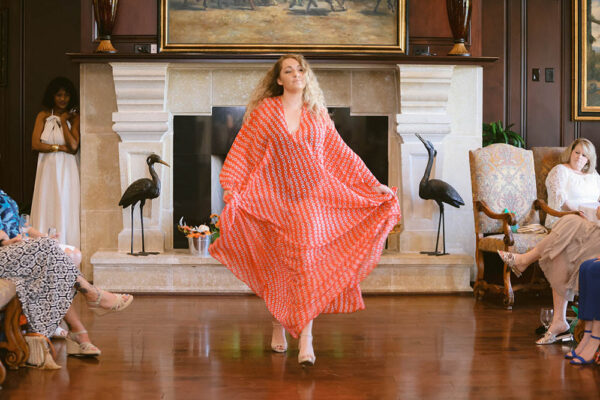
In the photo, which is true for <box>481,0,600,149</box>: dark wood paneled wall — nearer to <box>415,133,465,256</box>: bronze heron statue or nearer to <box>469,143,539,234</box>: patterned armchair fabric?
<box>469,143,539,234</box>: patterned armchair fabric

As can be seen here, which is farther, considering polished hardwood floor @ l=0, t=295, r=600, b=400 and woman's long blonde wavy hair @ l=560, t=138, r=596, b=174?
woman's long blonde wavy hair @ l=560, t=138, r=596, b=174

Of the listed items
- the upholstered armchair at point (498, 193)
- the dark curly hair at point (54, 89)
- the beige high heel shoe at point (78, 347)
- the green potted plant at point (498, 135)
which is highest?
the dark curly hair at point (54, 89)

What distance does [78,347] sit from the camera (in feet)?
12.5

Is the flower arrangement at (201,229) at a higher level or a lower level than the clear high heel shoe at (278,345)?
higher

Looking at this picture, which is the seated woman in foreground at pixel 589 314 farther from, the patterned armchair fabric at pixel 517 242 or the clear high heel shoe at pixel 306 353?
the patterned armchair fabric at pixel 517 242

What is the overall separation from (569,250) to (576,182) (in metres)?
1.77

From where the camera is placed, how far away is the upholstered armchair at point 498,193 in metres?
5.91

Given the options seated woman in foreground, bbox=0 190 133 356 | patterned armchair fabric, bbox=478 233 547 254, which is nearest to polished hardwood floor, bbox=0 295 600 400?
seated woman in foreground, bbox=0 190 133 356

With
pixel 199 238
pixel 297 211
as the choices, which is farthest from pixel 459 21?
pixel 297 211

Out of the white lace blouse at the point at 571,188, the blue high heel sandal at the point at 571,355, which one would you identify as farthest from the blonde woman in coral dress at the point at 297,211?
the white lace blouse at the point at 571,188

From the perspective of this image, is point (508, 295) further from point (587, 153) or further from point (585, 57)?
point (585, 57)

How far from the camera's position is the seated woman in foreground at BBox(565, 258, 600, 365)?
144 inches

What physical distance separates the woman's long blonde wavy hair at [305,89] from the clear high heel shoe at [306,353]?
1234 millimetres

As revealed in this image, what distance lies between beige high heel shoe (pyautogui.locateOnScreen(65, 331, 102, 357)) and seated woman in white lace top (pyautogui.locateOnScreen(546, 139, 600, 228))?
367cm
